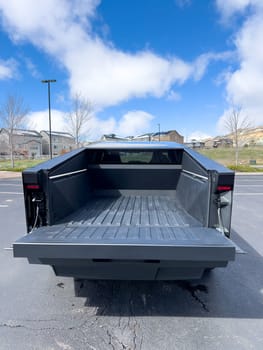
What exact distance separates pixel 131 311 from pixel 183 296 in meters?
0.59

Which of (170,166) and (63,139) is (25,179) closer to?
(170,166)

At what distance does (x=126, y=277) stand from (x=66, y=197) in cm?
120

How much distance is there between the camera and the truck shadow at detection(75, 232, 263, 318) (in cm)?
201

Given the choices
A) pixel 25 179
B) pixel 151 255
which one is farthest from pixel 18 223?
pixel 151 255

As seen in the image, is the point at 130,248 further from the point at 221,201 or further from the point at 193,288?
the point at 193,288

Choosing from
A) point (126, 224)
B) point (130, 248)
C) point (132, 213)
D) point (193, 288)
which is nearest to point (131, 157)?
point (132, 213)

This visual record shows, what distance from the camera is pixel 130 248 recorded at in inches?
61.9

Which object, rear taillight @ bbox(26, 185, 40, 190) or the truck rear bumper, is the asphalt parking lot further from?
rear taillight @ bbox(26, 185, 40, 190)

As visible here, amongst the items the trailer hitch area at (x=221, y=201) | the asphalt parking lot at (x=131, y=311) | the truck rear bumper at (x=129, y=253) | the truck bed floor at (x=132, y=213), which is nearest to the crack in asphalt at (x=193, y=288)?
the asphalt parking lot at (x=131, y=311)

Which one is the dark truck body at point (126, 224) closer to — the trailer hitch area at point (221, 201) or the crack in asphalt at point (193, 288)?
the trailer hitch area at point (221, 201)

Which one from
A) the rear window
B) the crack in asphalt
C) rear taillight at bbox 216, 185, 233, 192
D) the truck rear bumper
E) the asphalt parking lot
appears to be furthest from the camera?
the rear window

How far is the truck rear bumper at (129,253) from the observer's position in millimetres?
1566

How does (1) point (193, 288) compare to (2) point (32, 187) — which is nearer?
(2) point (32, 187)

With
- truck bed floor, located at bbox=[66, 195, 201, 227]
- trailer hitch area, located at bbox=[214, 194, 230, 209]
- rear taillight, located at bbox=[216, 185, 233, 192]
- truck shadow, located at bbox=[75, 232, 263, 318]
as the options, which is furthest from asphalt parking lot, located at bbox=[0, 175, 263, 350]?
rear taillight, located at bbox=[216, 185, 233, 192]
